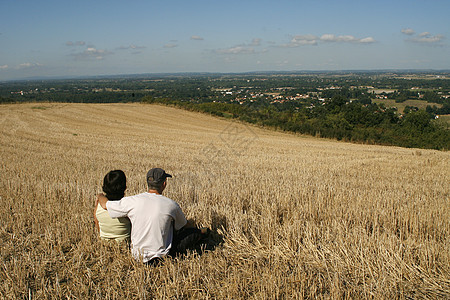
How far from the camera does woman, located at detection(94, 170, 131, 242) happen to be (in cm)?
397

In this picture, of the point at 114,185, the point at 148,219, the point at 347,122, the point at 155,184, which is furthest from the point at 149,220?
the point at 347,122

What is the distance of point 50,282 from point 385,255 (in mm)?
3883

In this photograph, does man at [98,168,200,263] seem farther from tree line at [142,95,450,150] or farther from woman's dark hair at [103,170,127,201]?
tree line at [142,95,450,150]

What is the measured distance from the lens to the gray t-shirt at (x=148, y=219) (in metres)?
3.65

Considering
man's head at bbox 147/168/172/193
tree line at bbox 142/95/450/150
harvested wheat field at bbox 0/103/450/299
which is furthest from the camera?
tree line at bbox 142/95/450/150

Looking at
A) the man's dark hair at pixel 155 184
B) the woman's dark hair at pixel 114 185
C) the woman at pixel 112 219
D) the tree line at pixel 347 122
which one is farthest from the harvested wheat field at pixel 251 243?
the tree line at pixel 347 122

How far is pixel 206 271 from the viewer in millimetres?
3471

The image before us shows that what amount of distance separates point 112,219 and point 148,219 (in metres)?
0.75

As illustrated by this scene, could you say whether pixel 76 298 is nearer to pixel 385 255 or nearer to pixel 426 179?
pixel 385 255

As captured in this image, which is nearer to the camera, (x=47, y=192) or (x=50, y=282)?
(x=50, y=282)

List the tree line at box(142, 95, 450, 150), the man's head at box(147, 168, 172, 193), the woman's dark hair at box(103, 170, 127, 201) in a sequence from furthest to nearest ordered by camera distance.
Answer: the tree line at box(142, 95, 450, 150), the woman's dark hair at box(103, 170, 127, 201), the man's head at box(147, 168, 172, 193)

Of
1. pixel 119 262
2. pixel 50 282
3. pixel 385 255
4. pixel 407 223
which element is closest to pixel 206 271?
pixel 119 262

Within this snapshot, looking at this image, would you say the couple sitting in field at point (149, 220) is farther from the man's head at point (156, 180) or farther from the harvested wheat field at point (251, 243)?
the harvested wheat field at point (251, 243)

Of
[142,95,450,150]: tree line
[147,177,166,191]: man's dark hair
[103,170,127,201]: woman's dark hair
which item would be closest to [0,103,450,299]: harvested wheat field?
[103,170,127,201]: woman's dark hair
